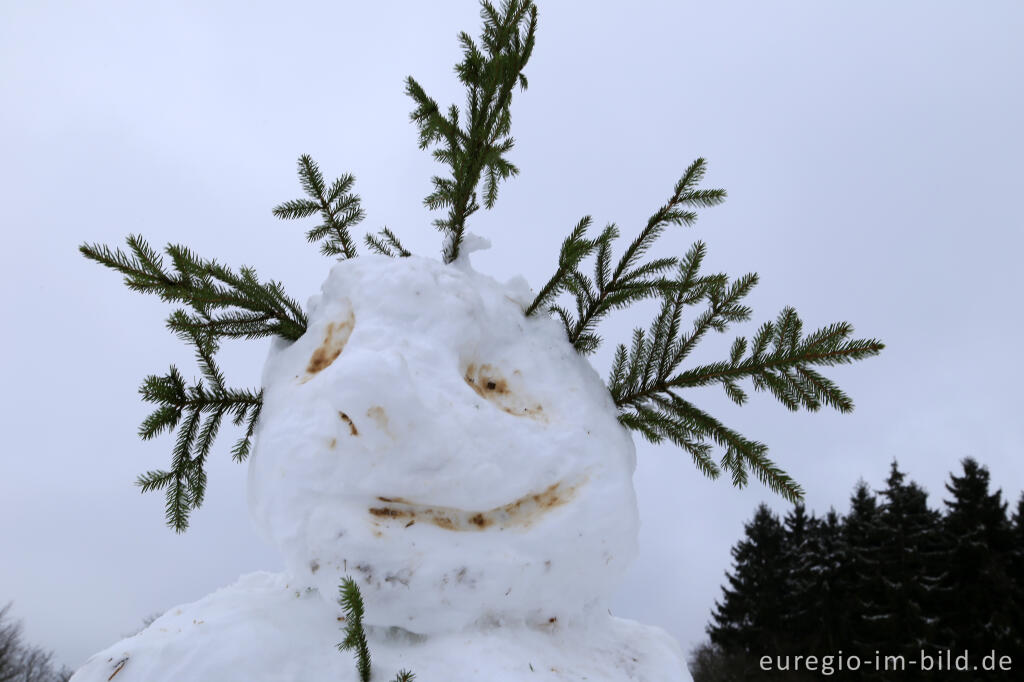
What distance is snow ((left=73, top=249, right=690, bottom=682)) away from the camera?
77.7 inches

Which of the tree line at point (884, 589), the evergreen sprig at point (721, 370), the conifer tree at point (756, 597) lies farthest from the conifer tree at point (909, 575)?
the evergreen sprig at point (721, 370)

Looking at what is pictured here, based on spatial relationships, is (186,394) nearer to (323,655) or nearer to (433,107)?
(323,655)

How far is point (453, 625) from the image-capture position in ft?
6.72

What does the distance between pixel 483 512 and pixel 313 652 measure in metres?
0.75

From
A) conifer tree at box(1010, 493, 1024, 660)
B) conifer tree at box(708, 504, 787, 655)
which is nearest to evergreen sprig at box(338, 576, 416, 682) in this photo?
conifer tree at box(1010, 493, 1024, 660)

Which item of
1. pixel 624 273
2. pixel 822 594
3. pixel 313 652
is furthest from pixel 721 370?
pixel 822 594

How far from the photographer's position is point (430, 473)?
6.86 feet

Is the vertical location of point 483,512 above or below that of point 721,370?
below

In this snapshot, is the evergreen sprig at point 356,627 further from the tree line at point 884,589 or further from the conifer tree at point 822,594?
the conifer tree at point 822,594

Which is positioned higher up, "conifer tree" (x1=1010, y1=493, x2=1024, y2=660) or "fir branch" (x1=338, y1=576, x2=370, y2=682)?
"conifer tree" (x1=1010, y1=493, x2=1024, y2=660)

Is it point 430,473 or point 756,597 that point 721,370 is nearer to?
point 430,473

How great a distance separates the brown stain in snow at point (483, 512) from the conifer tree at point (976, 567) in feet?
69.2

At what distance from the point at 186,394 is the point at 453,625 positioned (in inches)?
57.0

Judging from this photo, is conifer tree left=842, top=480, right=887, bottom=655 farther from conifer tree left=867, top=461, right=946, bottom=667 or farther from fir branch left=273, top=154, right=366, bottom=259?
fir branch left=273, top=154, right=366, bottom=259
